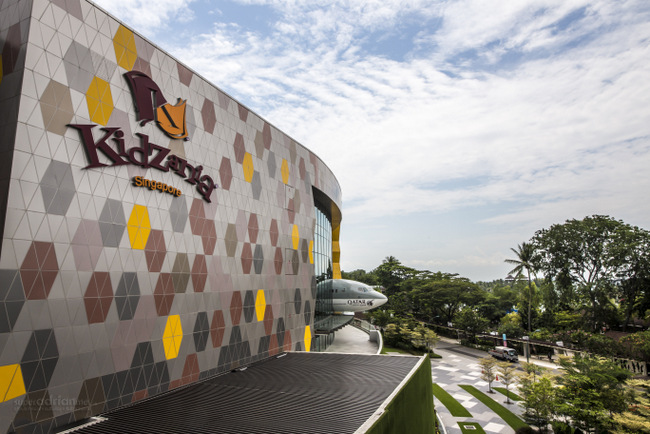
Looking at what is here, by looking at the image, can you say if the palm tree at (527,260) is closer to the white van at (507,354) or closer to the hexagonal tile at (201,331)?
the white van at (507,354)

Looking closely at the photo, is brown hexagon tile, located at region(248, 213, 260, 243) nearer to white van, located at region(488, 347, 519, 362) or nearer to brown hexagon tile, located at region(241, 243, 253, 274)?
brown hexagon tile, located at region(241, 243, 253, 274)

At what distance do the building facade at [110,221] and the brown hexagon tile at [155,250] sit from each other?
0.07 metres

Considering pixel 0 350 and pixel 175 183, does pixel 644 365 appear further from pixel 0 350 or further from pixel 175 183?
pixel 0 350

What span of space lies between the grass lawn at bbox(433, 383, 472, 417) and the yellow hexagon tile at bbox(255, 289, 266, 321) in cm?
1929

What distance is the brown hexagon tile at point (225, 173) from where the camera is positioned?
21.9 m

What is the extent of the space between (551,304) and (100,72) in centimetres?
6616

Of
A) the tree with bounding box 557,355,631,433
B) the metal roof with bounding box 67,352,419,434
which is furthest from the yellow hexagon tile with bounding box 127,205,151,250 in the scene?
the tree with bounding box 557,355,631,433

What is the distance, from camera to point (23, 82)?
12.2 metres

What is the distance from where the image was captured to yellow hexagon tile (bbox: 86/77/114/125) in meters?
14.3

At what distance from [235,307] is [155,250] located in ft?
23.5

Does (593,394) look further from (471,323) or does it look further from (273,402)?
(471,323)

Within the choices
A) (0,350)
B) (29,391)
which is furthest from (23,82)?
(29,391)

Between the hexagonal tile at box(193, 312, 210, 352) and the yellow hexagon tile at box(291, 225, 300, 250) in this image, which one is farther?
the yellow hexagon tile at box(291, 225, 300, 250)

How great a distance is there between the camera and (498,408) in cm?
3359
